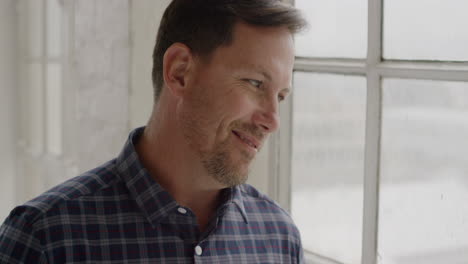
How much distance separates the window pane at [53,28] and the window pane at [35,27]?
9 cm

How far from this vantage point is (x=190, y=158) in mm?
1384

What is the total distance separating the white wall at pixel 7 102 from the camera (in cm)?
333

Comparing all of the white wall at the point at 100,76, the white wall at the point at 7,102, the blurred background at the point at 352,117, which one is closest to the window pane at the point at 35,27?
the white wall at the point at 7,102

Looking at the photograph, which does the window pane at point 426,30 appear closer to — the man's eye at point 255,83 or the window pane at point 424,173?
the window pane at point 424,173

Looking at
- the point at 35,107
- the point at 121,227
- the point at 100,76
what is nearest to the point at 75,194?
Result: the point at 121,227

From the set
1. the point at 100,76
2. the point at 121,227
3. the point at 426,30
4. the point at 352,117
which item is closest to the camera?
the point at 121,227

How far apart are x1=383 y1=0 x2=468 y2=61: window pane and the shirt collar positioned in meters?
0.57

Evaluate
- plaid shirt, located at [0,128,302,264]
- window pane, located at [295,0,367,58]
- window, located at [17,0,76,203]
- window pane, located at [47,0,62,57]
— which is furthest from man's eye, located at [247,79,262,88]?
window pane, located at [47,0,62,57]

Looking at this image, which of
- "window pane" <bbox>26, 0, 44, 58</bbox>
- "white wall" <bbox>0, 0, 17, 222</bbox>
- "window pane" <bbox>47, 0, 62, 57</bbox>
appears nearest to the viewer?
"window pane" <bbox>47, 0, 62, 57</bbox>

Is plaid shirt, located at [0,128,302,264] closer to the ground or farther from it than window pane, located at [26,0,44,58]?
closer to the ground

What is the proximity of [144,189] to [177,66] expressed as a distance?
0.87 ft

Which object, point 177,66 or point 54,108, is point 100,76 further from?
point 177,66

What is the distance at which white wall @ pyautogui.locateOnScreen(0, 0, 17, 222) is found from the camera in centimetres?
333

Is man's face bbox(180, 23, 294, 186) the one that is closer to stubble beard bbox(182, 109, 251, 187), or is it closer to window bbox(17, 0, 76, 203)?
stubble beard bbox(182, 109, 251, 187)
